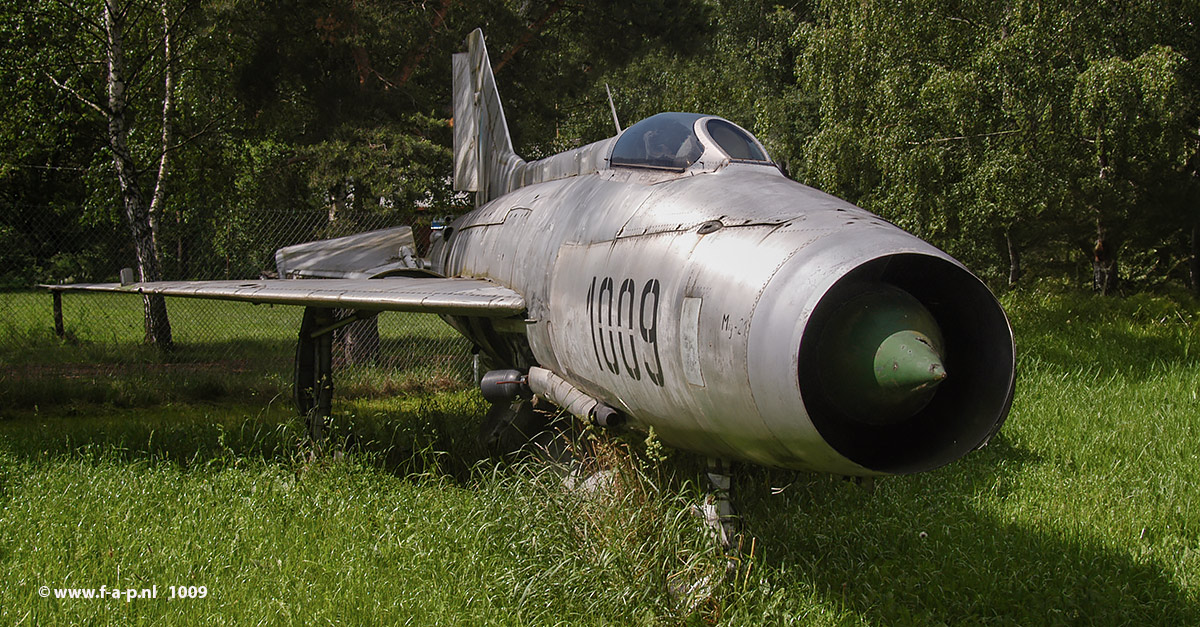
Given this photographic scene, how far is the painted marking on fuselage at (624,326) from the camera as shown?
352 cm

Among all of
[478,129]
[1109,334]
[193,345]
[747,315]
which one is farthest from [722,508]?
[193,345]

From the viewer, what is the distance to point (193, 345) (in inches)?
494

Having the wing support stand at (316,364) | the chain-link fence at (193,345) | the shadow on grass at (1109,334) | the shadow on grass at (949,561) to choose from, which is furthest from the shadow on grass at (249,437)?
the shadow on grass at (1109,334)

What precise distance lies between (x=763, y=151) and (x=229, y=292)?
162 inches

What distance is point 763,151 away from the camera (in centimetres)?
467

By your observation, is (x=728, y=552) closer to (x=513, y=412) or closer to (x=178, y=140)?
(x=513, y=412)

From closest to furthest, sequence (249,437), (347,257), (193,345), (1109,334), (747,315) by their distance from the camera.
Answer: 1. (747,315)
2. (249,437)
3. (347,257)
4. (1109,334)
5. (193,345)

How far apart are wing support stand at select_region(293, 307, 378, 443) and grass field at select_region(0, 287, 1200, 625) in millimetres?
388

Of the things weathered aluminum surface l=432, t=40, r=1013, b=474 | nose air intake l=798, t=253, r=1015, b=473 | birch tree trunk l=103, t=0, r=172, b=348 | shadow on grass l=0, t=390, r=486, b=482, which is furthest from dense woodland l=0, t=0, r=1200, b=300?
nose air intake l=798, t=253, r=1015, b=473

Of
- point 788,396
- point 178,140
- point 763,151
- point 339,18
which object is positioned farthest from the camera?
point 178,140

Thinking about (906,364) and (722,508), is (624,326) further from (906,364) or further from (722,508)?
(906,364)

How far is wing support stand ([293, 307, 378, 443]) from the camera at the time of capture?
6664 mm

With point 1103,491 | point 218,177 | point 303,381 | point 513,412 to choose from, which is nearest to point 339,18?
point 218,177

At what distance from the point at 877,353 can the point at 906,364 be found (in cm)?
11
